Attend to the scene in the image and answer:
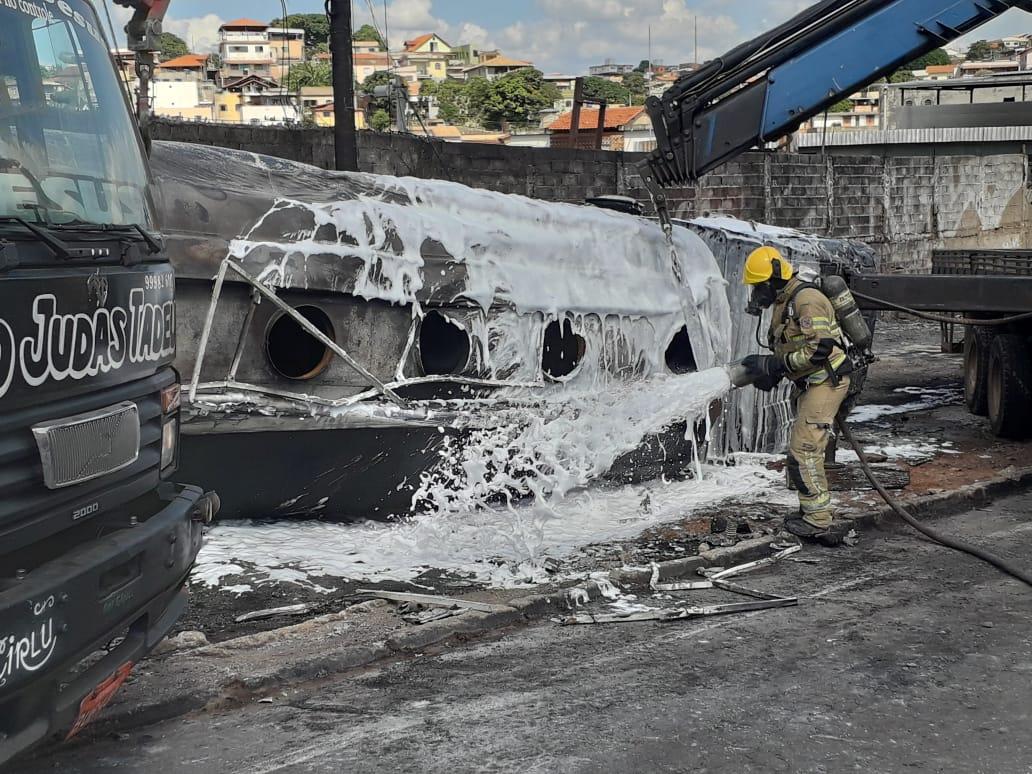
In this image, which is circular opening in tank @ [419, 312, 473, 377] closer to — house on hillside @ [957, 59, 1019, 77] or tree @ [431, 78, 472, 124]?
house on hillside @ [957, 59, 1019, 77]

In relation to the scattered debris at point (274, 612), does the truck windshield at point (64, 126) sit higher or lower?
higher

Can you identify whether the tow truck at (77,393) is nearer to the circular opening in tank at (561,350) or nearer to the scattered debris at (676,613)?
the scattered debris at (676,613)

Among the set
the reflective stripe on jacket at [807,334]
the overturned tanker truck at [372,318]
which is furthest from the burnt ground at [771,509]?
the reflective stripe on jacket at [807,334]

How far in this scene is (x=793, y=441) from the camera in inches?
290

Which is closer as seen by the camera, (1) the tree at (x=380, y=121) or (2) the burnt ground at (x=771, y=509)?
(2) the burnt ground at (x=771, y=509)

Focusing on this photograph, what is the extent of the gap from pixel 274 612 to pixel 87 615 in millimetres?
2218

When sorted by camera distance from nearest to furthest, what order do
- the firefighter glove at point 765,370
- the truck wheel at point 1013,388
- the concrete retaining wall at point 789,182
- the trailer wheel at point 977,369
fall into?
the firefighter glove at point 765,370, the truck wheel at point 1013,388, the trailer wheel at point 977,369, the concrete retaining wall at point 789,182

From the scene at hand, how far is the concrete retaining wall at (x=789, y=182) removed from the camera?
42.3 feet

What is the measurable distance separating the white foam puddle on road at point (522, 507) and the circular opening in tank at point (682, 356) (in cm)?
27

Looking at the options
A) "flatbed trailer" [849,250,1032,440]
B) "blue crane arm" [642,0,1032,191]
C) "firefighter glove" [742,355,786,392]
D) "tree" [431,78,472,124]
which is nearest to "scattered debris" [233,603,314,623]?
"firefighter glove" [742,355,786,392]

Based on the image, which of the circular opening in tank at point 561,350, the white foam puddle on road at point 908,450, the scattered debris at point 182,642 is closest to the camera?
the scattered debris at point 182,642

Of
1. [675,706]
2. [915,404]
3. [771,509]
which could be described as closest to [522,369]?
[771,509]

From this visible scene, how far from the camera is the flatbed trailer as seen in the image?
→ 360 inches

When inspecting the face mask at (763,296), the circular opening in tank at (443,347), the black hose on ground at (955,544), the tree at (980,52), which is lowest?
the black hose on ground at (955,544)
